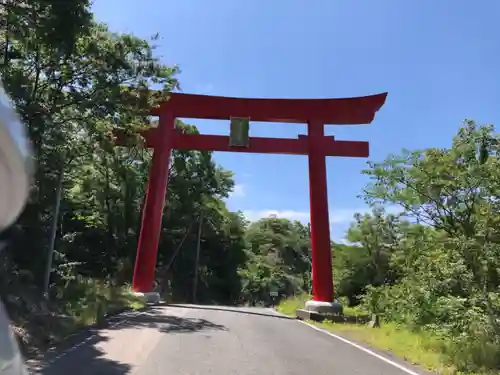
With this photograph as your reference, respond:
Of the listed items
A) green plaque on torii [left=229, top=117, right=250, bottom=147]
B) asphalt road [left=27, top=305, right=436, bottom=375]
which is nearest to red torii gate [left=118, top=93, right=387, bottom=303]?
green plaque on torii [left=229, top=117, right=250, bottom=147]

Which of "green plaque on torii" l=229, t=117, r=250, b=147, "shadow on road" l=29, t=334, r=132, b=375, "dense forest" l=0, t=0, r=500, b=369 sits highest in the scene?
"green plaque on torii" l=229, t=117, r=250, b=147

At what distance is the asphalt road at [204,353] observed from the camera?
8.04 meters

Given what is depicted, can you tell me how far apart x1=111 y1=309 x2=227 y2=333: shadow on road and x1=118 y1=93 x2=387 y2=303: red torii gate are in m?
6.20

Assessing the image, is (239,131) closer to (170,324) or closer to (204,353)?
(170,324)

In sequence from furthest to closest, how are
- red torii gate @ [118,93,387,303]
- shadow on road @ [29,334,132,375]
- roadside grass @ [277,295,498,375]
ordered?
red torii gate @ [118,93,387,303]
roadside grass @ [277,295,498,375]
shadow on road @ [29,334,132,375]

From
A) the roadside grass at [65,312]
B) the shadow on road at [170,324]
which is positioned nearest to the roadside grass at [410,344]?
the shadow on road at [170,324]

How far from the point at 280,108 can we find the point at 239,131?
6.35ft

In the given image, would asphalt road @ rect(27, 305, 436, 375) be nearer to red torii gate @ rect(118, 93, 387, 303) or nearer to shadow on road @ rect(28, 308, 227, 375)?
shadow on road @ rect(28, 308, 227, 375)

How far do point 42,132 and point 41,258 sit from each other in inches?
294

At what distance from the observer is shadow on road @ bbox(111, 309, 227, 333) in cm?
1353

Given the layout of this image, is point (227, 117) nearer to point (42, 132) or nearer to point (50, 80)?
point (50, 80)

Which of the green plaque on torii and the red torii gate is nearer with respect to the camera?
the red torii gate

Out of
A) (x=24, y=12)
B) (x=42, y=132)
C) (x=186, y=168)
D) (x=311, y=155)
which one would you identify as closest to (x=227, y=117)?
(x=311, y=155)

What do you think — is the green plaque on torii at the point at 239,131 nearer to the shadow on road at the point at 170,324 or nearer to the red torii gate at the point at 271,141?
the red torii gate at the point at 271,141
